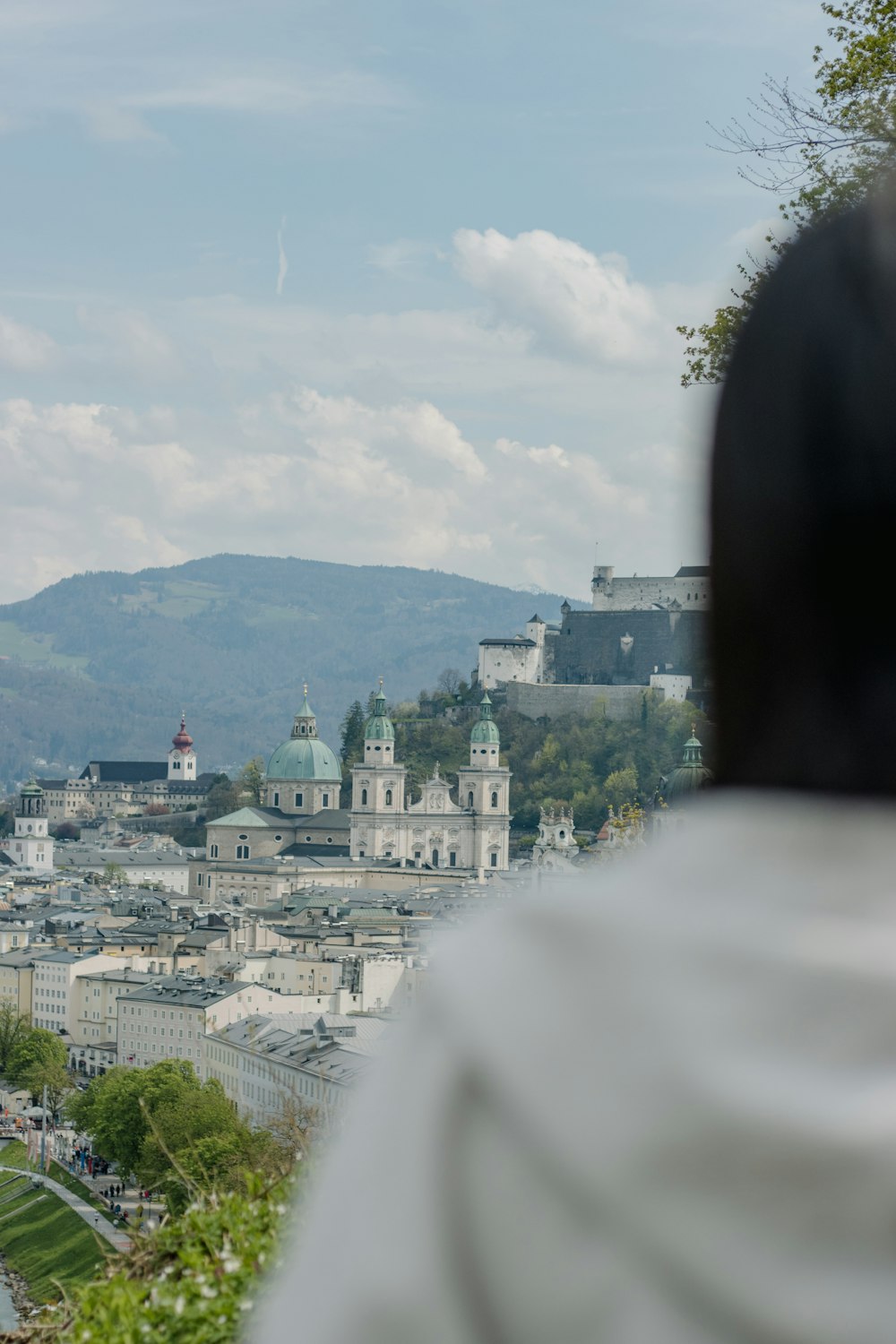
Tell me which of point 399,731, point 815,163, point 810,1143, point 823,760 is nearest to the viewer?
point 810,1143

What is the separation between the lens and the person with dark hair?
882 mm

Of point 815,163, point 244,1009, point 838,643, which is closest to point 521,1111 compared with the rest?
point 838,643

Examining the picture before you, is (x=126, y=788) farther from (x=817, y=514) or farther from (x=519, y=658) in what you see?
(x=817, y=514)

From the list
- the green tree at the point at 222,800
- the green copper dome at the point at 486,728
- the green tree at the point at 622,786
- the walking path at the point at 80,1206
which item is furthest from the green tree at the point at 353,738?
the walking path at the point at 80,1206

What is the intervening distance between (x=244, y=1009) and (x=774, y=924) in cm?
4700

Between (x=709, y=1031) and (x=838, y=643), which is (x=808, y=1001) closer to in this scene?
(x=709, y=1031)

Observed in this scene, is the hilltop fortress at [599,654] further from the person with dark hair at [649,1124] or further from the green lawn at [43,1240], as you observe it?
the person with dark hair at [649,1124]

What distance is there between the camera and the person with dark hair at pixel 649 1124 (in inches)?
34.7

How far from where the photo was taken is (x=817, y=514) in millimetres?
1045

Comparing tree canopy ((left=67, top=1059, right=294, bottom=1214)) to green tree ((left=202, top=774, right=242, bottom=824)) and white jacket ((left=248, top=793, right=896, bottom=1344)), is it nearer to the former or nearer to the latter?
white jacket ((left=248, top=793, right=896, bottom=1344))

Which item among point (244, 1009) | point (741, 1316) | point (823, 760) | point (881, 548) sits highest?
point (881, 548)

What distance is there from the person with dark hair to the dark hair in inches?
1.6

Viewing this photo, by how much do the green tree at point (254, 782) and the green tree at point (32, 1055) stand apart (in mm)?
42399

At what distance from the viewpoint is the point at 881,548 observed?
104 centimetres
